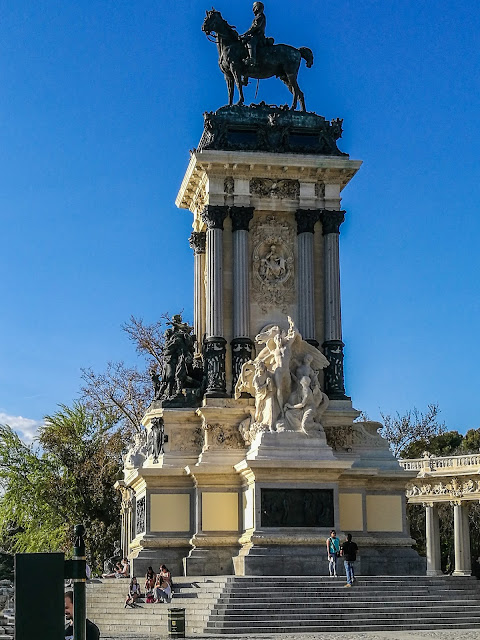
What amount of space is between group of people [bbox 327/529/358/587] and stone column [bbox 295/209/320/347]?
6.47 meters

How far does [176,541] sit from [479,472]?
16.8 m

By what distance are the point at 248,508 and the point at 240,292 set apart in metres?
6.16

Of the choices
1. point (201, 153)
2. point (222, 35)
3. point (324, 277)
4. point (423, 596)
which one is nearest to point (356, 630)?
point (423, 596)

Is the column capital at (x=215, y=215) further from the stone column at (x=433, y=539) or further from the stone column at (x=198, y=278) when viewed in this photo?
the stone column at (x=433, y=539)

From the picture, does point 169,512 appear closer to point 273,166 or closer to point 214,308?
point 214,308

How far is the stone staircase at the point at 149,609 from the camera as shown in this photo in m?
23.5

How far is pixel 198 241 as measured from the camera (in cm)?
3488

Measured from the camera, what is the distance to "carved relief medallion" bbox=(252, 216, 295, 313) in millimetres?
31844

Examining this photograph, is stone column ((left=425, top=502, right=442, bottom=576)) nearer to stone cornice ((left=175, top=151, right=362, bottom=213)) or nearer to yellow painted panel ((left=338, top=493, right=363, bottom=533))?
yellow painted panel ((left=338, top=493, right=363, bottom=533))

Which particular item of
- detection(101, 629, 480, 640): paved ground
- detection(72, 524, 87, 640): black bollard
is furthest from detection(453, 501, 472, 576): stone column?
detection(72, 524, 87, 640): black bollard

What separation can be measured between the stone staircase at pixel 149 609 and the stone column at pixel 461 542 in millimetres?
18927

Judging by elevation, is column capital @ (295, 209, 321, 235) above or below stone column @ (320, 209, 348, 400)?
above

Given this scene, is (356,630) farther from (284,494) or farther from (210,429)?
(210,429)

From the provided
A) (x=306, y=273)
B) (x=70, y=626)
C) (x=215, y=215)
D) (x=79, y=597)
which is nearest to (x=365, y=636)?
(x=306, y=273)
